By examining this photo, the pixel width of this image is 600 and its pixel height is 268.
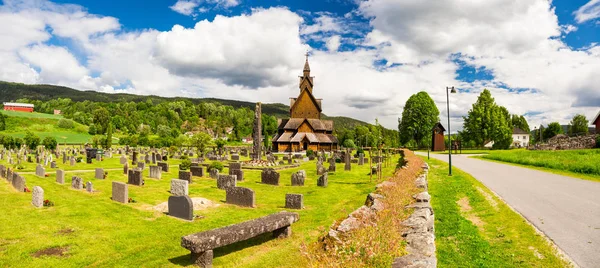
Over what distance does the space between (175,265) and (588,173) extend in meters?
27.7

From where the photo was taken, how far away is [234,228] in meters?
8.46

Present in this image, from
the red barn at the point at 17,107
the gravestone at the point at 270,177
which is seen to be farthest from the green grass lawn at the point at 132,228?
the red barn at the point at 17,107

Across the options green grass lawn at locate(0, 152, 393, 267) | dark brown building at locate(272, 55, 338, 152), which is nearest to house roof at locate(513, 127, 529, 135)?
dark brown building at locate(272, 55, 338, 152)

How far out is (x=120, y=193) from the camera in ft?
49.9

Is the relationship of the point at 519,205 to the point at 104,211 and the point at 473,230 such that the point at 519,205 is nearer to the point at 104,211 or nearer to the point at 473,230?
the point at 473,230

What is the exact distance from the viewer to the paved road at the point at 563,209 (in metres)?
8.00

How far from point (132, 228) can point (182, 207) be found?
1778 mm

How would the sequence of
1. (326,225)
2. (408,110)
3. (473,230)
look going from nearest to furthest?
(473,230) → (326,225) → (408,110)

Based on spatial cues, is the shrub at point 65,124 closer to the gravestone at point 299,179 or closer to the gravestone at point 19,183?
the gravestone at point 19,183

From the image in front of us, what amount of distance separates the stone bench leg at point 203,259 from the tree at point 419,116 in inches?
2766

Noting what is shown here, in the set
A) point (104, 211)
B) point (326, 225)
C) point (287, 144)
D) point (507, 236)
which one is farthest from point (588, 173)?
point (287, 144)

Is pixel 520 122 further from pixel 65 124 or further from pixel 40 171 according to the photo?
pixel 65 124

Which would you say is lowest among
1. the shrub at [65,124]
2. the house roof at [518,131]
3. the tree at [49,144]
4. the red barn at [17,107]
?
the tree at [49,144]

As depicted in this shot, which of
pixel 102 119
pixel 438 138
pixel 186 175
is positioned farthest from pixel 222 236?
pixel 102 119
